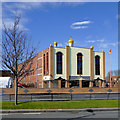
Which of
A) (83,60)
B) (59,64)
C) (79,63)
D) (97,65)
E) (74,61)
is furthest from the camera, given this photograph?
(97,65)

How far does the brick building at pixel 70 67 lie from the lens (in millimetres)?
53406

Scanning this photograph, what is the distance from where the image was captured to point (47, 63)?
54.9m

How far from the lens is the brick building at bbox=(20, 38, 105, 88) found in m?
53.4

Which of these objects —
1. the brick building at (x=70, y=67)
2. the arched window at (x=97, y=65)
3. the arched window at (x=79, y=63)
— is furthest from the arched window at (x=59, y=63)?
the arched window at (x=97, y=65)

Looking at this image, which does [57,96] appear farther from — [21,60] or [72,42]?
[72,42]

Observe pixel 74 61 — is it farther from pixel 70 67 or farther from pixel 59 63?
pixel 59 63

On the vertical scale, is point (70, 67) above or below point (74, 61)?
below

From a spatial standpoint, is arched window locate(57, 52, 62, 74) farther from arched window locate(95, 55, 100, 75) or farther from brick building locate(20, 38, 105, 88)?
arched window locate(95, 55, 100, 75)

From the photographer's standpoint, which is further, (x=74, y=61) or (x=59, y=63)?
(x=74, y=61)

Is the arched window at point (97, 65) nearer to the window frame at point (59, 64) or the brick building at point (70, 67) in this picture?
the brick building at point (70, 67)

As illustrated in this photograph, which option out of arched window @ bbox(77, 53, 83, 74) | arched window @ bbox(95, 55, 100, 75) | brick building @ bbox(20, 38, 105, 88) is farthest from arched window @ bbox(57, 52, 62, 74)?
arched window @ bbox(95, 55, 100, 75)

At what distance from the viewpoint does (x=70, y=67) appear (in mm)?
55281

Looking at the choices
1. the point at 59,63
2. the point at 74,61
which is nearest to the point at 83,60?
the point at 74,61

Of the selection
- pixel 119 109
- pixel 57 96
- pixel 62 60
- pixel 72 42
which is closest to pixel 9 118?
pixel 119 109
